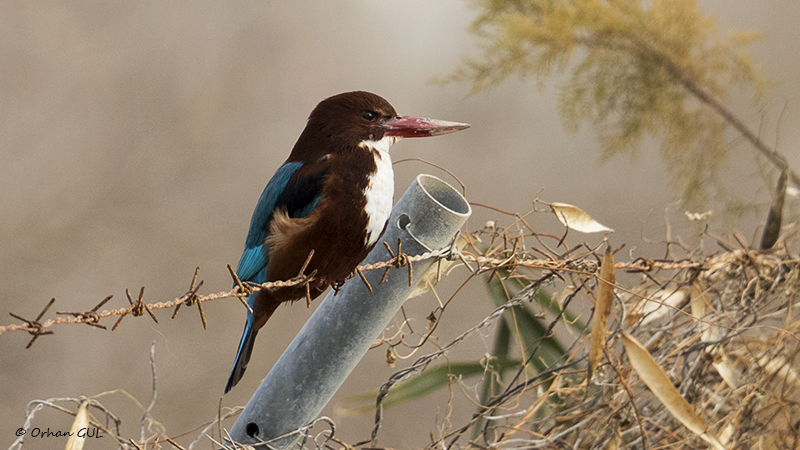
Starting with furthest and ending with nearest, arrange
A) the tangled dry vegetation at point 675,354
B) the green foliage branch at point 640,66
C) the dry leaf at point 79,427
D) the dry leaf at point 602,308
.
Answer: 1. the green foliage branch at point 640,66
2. the tangled dry vegetation at point 675,354
3. the dry leaf at point 602,308
4. the dry leaf at point 79,427

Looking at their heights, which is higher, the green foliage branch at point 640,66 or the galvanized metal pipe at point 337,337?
the green foliage branch at point 640,66

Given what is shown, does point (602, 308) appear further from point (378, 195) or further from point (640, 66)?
point (640, 66)

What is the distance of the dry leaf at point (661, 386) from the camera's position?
2.78ft

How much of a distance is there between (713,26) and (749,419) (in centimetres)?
115

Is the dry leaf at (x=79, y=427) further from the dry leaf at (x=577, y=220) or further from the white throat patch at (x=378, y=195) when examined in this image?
the dry leaf at (x=577, y=220)

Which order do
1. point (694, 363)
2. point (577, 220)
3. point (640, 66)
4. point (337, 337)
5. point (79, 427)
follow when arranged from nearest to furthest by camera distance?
point (79, 427), point (337, 337), point (577, 220), point (694, 363), point (640, 66)

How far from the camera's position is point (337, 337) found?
701mm

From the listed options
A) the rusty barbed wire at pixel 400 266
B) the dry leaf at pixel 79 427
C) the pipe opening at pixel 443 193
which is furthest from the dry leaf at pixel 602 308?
the dry leaf at pixel 79 427

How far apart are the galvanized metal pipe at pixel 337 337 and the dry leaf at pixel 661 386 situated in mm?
342

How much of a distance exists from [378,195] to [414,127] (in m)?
0.10

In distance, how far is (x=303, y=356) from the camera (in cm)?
70

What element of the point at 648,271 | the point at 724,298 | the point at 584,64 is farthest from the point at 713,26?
the point at 648,271

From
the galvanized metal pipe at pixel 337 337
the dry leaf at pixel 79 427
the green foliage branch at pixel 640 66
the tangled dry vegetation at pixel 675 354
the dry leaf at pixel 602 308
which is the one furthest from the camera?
the green foliage branch at pixel 640 66

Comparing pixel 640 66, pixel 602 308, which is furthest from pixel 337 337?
pixel 640 66
